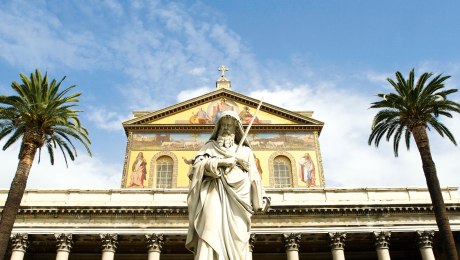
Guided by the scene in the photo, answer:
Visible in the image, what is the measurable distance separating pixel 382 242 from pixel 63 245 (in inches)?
665

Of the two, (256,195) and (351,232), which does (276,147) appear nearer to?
(351,232)

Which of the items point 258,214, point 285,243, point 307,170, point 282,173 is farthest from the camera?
point 282,173

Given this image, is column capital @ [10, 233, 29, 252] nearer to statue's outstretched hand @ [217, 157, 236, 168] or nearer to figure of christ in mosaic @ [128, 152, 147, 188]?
figure of christ in mosaic @ [128, 152, 147, 188]

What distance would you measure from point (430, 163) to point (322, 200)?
7.61 meters

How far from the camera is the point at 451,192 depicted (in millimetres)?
26969

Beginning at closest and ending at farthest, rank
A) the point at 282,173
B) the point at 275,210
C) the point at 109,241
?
the point at 109,241 < the point at 275,210 < the point at 282,173

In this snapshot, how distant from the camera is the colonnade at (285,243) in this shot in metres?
23.8

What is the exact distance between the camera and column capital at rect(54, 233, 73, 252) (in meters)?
23.9

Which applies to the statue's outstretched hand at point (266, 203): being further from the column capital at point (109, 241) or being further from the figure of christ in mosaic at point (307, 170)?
the figure of christ in mosaic at point (307, 170)

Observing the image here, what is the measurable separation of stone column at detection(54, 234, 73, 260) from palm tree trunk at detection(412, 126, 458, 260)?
59.3 ft

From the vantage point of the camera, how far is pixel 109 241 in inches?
950

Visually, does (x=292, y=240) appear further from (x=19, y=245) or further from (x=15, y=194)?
(x=19, y=245)

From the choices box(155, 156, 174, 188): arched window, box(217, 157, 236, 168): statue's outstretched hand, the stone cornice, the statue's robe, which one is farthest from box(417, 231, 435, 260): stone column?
box(217, 157, 236, 168): statue's outstretched hand

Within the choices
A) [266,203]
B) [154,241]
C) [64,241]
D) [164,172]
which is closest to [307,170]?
[164,172]
